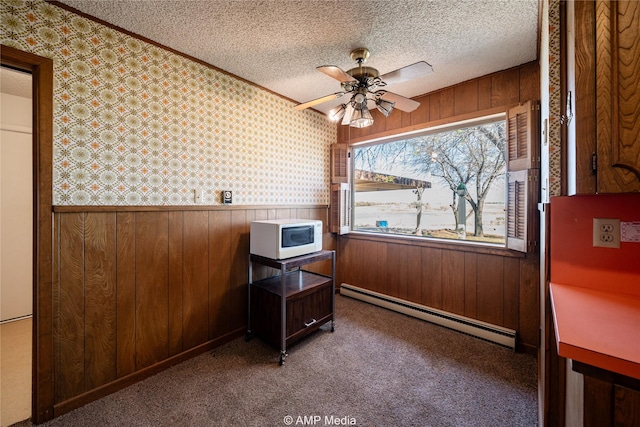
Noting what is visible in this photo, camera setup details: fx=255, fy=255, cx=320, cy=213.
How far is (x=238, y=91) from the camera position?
2.51 meters

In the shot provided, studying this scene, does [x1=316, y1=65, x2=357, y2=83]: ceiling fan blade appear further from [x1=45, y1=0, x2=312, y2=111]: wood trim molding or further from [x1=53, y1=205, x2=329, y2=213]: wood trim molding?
[x1=53, y1=205, x2=329, y2=213]: wood trim molding

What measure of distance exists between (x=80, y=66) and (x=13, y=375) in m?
2.28

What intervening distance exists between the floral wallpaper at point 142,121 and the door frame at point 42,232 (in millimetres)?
41

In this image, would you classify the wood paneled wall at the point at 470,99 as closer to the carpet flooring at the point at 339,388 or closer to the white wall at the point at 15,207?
the carpet flooring at the point at 339,388

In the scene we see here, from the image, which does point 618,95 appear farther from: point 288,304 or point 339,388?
point 288,304

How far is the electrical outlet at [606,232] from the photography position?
1.10 metres

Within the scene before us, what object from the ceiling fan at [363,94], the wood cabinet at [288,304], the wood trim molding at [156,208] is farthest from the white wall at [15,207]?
the ceiling fan at [363,94]

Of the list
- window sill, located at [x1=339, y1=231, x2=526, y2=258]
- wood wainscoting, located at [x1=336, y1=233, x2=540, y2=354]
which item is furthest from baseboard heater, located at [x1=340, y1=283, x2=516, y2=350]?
window sill, located at [x1=339, y1=231, x2=526, y2=258]

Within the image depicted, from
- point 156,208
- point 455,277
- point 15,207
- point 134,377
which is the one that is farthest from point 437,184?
point 15,207

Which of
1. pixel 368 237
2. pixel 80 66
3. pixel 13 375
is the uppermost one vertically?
pixel 80 66

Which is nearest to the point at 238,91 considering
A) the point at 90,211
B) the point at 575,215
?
the point at 90,211

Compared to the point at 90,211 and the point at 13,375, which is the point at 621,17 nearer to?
the point at 90,211

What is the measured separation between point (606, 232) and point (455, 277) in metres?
1.63

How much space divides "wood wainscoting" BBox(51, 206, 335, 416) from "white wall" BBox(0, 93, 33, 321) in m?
1.81
